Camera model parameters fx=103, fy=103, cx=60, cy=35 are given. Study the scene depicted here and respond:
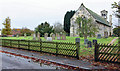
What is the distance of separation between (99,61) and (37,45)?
602cm

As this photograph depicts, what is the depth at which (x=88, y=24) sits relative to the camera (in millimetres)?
21562

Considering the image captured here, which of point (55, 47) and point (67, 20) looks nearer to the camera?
point (55, 47)

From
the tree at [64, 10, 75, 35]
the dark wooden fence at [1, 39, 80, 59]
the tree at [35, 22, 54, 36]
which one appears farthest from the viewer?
the tree at [64, 10, 75, 35]

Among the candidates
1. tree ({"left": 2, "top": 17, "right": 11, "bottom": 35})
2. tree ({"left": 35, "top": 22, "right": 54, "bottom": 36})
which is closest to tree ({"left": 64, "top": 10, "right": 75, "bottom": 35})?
tree ({"left": 35, "top": 22, "right": 54, "bottom": 36})

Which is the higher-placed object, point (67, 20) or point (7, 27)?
point (67, 20)

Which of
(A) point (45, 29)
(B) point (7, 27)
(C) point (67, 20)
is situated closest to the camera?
(A) point (45, 29)

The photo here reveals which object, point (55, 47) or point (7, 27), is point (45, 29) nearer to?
point (7, 27)

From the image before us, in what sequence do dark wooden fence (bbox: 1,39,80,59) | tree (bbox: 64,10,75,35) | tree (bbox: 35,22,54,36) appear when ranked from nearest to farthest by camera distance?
1. dark wooden fence (bbox: 1,39,80,59)
2. tree (bbox: 35,22,54,36)
3. tree (bbox: 64,10,75,35)

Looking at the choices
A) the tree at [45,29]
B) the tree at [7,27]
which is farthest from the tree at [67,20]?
the tree at [7,27]

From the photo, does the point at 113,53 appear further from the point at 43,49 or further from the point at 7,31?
the point at 7,31

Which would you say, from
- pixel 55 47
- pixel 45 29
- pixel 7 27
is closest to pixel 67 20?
pixel 45 29

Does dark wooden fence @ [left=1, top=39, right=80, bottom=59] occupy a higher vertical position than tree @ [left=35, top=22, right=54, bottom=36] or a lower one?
lower

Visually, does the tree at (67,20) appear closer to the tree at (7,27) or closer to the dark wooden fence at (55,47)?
the tree at (7,27)

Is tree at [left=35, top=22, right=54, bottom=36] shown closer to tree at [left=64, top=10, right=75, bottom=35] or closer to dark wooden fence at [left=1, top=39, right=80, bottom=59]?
tree at [left=64, top=10, right=75, bottom=35]
